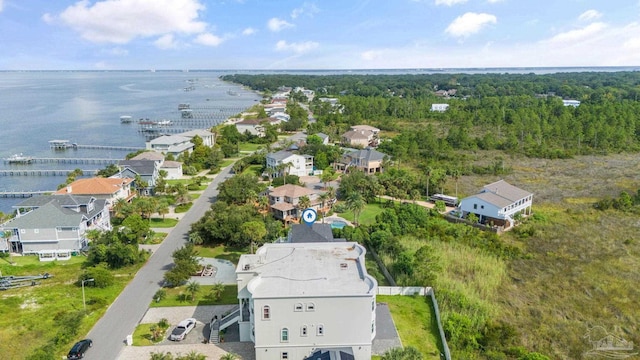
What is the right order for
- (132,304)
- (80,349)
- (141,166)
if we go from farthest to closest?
1. (141,166)
2. (132,304)
3. (80,349)

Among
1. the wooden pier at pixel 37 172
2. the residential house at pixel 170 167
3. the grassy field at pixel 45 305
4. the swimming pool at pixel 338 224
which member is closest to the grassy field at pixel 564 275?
the swimming pool at pixel 338 224

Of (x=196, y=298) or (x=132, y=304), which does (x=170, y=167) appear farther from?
(x=196, y=298)

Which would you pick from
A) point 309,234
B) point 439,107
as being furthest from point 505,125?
point 309,234

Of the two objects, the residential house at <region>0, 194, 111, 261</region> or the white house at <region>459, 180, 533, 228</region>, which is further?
the white house at <region>459, 180, 533, 228</region>

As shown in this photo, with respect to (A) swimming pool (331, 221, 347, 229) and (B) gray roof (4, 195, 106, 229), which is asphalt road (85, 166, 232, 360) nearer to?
(B) gray roof (4, 195, 106, 229)

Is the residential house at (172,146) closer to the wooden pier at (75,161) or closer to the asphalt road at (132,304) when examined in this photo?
the wooden pier at (75,161)

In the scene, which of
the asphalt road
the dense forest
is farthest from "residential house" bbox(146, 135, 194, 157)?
the asphalt road

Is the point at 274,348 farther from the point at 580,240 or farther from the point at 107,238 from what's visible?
the point at 580,240
